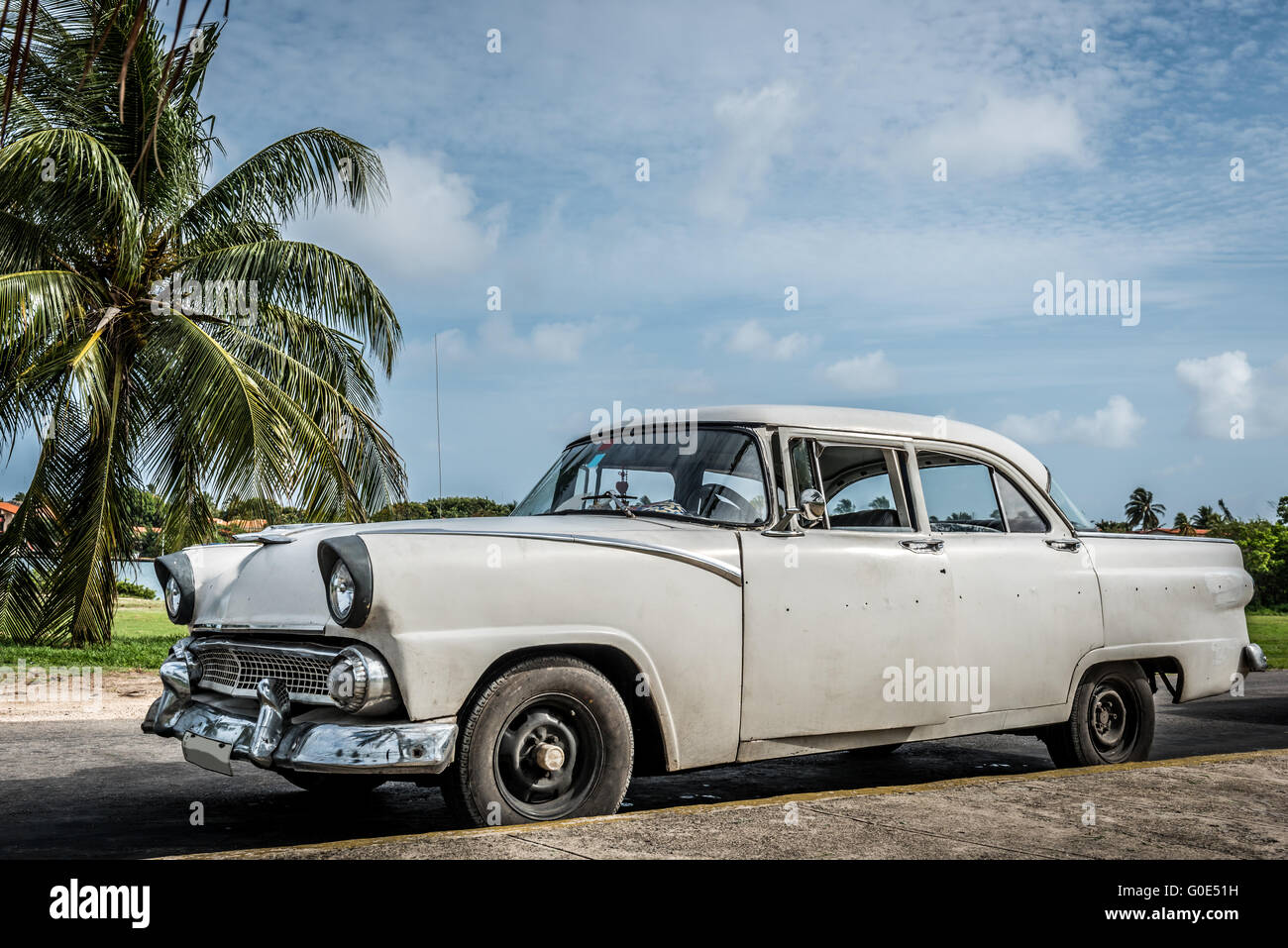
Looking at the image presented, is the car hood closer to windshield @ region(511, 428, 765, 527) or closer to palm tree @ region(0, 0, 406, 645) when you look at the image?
windshield @ region(511, 428, 765, 527)

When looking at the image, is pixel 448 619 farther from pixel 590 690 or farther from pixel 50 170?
pixel 50 170

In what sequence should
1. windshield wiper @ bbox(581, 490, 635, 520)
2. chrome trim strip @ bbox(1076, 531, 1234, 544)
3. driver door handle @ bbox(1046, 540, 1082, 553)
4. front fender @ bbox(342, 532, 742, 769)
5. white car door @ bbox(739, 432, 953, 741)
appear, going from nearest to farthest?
front fender @ bbox(342, 532, 742, 769) → white car door @ bbox(739, 432, 953, 741) → windshield wiper @ bbox(581, 490, 635, 520) → driver door handle @ bbox(1046, 540, 1082, 553) → chrome trim strip @ bbox(1076, 531, 1234, 544)

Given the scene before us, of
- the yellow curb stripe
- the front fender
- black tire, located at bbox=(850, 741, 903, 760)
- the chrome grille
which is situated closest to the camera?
the yellow curb stripe

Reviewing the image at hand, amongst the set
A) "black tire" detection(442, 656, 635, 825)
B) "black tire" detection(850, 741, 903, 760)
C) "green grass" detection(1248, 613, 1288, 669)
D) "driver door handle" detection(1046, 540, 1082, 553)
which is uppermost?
"driver door handle" detection(1046, 540, 1082, 553)

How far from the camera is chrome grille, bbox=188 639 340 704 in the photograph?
4.34 m

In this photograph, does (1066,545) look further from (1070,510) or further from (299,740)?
(299,740)

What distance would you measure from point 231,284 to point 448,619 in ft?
38.7

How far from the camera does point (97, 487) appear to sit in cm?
1420

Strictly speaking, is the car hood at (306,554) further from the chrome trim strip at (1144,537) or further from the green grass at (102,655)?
the green grass at (102,655)

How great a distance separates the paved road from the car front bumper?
0.48 metres

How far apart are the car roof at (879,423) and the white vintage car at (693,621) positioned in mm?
21

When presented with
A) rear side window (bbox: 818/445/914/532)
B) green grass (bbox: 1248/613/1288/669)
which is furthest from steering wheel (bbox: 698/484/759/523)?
green grass (bbox: 1248/613/1288/669)

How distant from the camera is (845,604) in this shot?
523 cm
